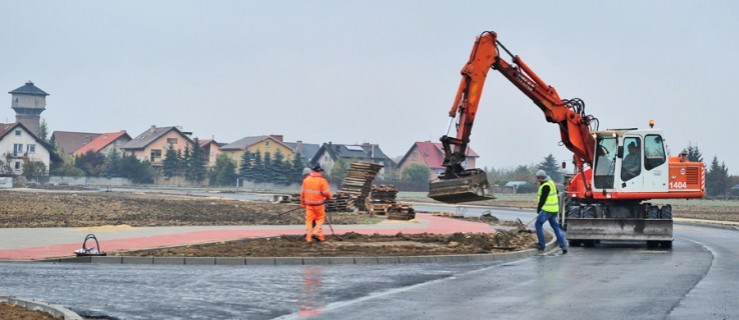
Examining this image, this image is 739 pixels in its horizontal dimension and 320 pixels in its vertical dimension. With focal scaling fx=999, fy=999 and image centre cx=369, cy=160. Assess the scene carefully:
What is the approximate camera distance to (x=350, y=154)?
137 m

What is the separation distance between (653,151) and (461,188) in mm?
5336

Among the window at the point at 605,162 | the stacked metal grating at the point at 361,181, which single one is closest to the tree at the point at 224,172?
the stacked metal grating at the point at 361,181

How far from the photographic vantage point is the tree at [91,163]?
4791 inches

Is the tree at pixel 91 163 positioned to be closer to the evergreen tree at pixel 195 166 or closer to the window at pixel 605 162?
the evergreen tree at pixel 195 166

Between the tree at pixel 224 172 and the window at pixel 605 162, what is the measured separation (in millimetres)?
96415

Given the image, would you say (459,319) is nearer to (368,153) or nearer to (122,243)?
(122,243)

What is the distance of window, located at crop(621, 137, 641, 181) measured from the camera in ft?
80.0

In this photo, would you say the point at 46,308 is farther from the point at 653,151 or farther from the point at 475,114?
the point at 653,151

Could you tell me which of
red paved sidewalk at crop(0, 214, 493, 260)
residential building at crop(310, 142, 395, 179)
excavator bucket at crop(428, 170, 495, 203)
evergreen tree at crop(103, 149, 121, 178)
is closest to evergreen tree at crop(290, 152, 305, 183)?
residential building at crop(310, 142, 395, 179)

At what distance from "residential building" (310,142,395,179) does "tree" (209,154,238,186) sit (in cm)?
1593

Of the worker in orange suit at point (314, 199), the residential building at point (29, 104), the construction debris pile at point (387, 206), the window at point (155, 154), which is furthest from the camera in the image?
the residential building at point (29, 104)

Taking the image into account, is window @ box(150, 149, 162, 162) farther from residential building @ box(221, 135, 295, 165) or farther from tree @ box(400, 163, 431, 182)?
tree @ box(400, 163, 431, 182)

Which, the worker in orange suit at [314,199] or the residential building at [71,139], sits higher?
the residential building at [71,139]

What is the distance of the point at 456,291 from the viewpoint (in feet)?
43.8
